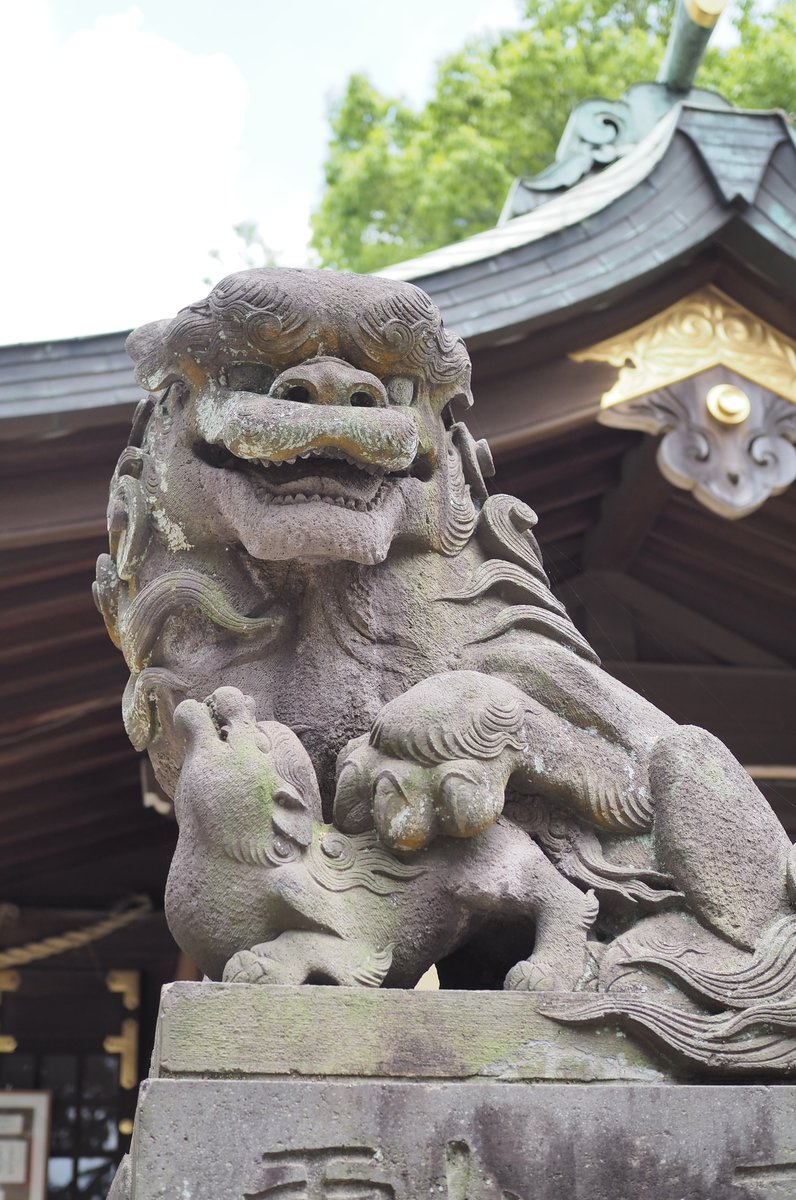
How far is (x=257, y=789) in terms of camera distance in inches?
64.7

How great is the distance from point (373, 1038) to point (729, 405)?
255 centimetres

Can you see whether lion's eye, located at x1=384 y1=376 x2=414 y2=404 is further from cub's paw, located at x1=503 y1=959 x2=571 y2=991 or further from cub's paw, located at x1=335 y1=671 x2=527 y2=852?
cub's paw, located at x1=503 y1=959 x2=571 y2=991

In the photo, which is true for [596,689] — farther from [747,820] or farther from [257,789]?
[257,789]

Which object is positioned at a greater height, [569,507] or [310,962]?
[569,507]

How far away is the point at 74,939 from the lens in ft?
16.5

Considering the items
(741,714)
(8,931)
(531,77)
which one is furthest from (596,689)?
(531,77)

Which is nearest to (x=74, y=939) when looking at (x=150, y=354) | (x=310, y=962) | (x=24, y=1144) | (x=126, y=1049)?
(x=126, y=1049)

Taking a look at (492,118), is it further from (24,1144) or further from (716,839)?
(716,839)

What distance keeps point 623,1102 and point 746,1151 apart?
0.42 ft

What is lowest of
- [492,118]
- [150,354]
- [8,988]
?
[8,988]

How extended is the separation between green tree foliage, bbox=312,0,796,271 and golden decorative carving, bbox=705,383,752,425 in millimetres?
6283

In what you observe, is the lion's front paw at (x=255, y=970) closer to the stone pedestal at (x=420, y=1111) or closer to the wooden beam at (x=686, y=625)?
the stone pedestal at (x=420, y=1111)

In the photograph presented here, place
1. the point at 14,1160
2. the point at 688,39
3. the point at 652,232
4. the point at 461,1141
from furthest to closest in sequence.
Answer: the point at 14,1160
the point at 688,39
the point at 652,232
the point at 461,1141

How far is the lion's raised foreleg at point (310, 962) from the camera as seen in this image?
1.55m
